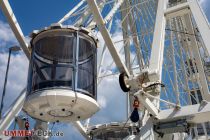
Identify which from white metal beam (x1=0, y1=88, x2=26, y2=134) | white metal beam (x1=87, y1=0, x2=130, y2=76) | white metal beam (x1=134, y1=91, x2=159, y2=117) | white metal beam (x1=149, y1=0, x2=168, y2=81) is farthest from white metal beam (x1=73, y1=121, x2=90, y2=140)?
white metal beam (x1=134, y1=91, x2=159, y2=117)

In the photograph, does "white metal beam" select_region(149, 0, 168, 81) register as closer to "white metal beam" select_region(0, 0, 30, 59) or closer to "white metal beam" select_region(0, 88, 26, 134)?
"white metal beam" select_region(0, 0, 30, 59)

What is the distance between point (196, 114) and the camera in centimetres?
939

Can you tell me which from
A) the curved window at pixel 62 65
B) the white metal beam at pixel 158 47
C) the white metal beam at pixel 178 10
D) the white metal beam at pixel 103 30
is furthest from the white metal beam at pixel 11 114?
the white metal beam at pixel 178 10

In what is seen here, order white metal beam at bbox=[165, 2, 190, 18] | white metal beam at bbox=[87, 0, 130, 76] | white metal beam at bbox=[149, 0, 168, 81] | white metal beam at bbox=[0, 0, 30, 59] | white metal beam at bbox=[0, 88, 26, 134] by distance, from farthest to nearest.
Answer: white metal beam at bbox=[0, 88, 26, 134], white metal beam at bbox=[165, 2, 190, 18], white metal beam at bbox=[0, 0, 30, 59], white metal beam at bbox=[87, 0, 130, 76], white metal beam at bbox=[149, 0, 168, 81]

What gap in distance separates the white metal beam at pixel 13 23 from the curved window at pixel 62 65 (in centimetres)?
159

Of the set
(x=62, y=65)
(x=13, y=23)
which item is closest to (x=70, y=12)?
(x=13, y=23)

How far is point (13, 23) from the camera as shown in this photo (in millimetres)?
11734

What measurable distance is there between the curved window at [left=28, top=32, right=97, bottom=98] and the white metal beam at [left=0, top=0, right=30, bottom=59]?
159cm

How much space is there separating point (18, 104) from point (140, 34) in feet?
29.1

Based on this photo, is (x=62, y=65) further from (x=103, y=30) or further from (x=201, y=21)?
(x=201, y=21)

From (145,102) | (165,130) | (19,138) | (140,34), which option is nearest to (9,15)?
(19,138)

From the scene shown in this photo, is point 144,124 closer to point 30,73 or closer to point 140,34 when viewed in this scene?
point 30,73

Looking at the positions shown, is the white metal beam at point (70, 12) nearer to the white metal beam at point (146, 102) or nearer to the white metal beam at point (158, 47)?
the white metal beam at point (158, 47)

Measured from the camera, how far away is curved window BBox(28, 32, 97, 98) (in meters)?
9.66
